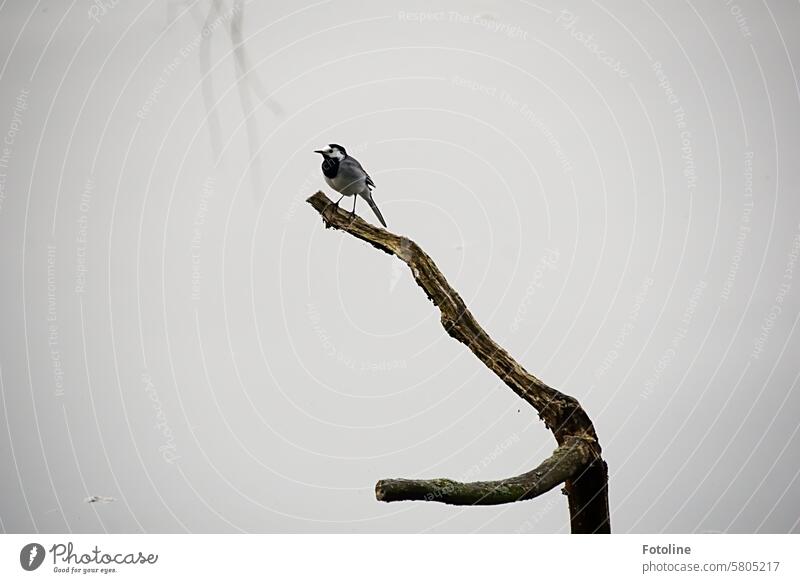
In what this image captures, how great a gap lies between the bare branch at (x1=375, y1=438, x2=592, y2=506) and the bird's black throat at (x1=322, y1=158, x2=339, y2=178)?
0.86 meters

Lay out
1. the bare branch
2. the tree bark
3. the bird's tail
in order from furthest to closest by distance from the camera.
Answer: the bird's tail → the tree bark → the bare branch

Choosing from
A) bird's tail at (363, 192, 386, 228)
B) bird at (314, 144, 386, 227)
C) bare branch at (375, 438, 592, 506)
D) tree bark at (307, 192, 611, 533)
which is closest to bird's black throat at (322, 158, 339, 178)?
bird at (314, 144, 386, 227)

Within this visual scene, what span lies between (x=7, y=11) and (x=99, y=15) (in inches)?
9.6

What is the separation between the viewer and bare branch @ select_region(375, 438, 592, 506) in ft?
5.56

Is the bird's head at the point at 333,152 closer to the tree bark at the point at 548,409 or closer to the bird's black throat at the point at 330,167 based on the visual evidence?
the bird's black throat at the point at 330,167

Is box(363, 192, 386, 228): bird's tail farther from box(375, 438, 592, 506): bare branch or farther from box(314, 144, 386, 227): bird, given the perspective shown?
box(375, 438, 592, 506): bare branch

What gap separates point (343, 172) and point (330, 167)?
0.04 m

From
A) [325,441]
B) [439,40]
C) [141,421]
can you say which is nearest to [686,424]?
[325,441]

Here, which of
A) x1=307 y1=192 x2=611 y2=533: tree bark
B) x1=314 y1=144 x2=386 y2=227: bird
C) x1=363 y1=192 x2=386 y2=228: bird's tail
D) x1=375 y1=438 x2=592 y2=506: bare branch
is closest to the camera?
x1=375 y1=438 x2=592 y2=506: bare branch

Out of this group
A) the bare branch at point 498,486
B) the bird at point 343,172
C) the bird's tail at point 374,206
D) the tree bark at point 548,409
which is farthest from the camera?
the bird's tail at point 374,206

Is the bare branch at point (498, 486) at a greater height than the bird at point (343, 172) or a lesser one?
lesser

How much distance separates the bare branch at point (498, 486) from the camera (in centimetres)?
A: 169

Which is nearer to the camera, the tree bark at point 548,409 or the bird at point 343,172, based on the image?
the tree bark at point 548,409

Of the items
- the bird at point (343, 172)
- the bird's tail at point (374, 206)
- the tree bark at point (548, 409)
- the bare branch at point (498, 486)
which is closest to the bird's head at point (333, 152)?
the bird at point (343, 172)
